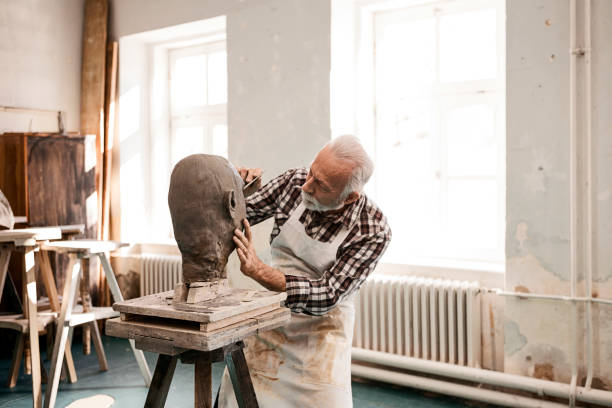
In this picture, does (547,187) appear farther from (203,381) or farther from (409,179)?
(203,381)

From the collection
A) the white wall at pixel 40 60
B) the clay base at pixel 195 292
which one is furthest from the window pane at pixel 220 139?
the clay base at pixel 195 292

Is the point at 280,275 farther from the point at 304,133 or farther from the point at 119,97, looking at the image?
the point at 119,97

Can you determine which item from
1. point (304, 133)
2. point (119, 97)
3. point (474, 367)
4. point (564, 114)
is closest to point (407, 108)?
point (304, 133)

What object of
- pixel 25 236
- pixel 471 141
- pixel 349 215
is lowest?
pixel 25 236

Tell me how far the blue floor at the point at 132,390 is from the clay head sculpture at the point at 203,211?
189cm

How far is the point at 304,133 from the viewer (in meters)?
3.76

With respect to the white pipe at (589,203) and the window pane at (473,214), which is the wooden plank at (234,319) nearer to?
the white pipe at (589,203)

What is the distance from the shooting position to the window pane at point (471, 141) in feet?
11.9

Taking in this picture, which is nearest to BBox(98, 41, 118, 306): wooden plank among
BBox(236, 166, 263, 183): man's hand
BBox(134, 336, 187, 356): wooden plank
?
BBox(236, 166, 263, 183): man's hand

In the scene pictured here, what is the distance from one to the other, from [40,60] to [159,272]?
1980 millimetres

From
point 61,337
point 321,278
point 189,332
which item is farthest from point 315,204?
point 61,337

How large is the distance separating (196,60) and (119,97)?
29.5 inches

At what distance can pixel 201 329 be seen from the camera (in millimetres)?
1494

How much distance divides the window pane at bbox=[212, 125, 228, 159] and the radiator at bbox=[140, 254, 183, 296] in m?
1.00
